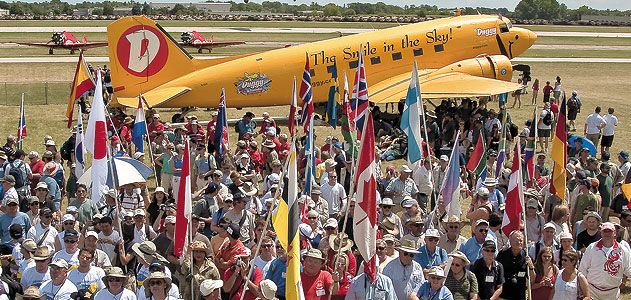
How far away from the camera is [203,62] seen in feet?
95.7

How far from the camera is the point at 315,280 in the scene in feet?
33.4

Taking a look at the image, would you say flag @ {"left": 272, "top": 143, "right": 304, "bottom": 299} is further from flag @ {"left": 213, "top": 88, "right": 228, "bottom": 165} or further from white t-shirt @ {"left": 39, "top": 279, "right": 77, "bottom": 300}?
flag @ {"left": 213, "top": 88, "right": 228, "bottom": 165}

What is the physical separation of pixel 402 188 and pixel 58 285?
721 centimetres

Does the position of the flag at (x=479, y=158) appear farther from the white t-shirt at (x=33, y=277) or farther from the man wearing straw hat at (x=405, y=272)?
the white t-shirt at (x=33, y=277)

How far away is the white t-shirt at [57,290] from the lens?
10.2 meters

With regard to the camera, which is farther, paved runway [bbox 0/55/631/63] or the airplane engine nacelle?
paved runway [bbox 0/55/631/63]

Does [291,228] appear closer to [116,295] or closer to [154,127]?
[116,295]

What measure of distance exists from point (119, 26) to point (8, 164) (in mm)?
11817

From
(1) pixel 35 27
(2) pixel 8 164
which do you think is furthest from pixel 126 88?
(1) pixel 35 27

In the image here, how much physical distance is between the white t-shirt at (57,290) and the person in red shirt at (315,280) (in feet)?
8.79

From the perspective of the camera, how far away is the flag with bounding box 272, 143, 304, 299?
947 cm

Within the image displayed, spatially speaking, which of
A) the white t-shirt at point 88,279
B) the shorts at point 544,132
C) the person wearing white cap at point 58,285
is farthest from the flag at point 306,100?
the shorts at point 544,132

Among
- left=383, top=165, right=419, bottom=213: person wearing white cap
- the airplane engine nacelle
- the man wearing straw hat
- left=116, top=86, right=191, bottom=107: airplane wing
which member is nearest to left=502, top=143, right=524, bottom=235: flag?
the man wearing straw hat

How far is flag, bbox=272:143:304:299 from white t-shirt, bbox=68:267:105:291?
7.27 ft
